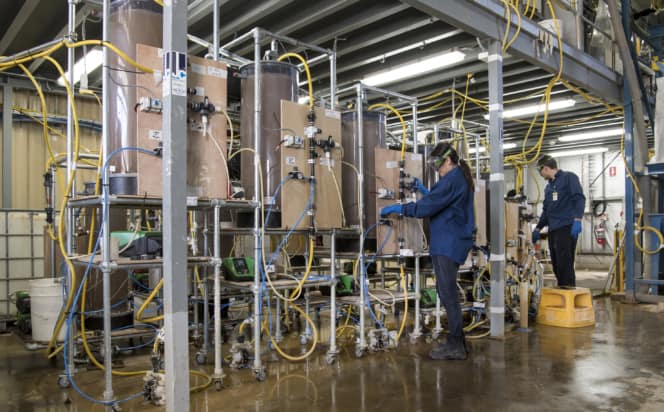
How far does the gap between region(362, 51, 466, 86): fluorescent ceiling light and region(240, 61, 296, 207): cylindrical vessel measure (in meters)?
3.10

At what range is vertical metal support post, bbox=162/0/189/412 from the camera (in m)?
2.55

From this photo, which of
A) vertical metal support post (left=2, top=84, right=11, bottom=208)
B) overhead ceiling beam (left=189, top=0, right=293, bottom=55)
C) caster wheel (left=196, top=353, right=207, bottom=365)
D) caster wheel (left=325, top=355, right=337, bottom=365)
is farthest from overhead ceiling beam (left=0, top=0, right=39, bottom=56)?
caster wheel (left=325, top=355, right=337, bottom=365)

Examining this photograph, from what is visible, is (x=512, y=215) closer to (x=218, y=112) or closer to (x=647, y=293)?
(x=647, y=293)

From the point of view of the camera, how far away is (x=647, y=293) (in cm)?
797

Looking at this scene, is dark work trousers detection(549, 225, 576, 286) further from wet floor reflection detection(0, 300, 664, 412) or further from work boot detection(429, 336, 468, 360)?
work boot detection(429, 336, 468, 360)

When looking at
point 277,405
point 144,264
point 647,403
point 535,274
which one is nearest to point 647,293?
point 535,274

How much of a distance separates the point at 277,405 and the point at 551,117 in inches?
362

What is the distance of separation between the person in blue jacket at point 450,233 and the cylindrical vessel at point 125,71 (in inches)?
92.7

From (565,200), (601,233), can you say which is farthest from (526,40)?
(601,233)

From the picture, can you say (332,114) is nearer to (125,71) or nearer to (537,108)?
(125,71)

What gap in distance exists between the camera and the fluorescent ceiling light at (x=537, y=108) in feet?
29.0

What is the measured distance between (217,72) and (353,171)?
5.63 ft

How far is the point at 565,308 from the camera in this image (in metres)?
5.77

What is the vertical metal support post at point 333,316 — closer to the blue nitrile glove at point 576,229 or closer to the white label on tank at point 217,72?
the white label on tank at point 217,72
